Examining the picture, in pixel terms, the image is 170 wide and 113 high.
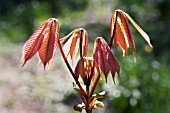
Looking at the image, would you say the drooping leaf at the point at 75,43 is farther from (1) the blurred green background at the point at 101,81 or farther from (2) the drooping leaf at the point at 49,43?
(1) the blurred green background at the point at 101,81

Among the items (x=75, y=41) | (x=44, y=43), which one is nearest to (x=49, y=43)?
(x=44, y=43)

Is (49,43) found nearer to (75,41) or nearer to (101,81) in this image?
(75,41)

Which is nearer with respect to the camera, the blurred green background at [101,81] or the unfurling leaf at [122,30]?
the unfurling leaf at [122,30]

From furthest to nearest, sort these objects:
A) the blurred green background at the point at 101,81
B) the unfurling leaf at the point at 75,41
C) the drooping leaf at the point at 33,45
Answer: the blurred green background at the point at 101,81
the unfurling leaf at the point at 75,41
the drooping leaf at the point at 33,45

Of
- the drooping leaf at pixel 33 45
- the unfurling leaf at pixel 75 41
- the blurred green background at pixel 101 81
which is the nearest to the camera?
the drooping leaf at pixel 33 45

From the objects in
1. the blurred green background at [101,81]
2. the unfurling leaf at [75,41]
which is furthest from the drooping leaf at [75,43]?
the blurred green background at [101,81]

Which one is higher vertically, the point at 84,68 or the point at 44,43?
the point at 44,43
